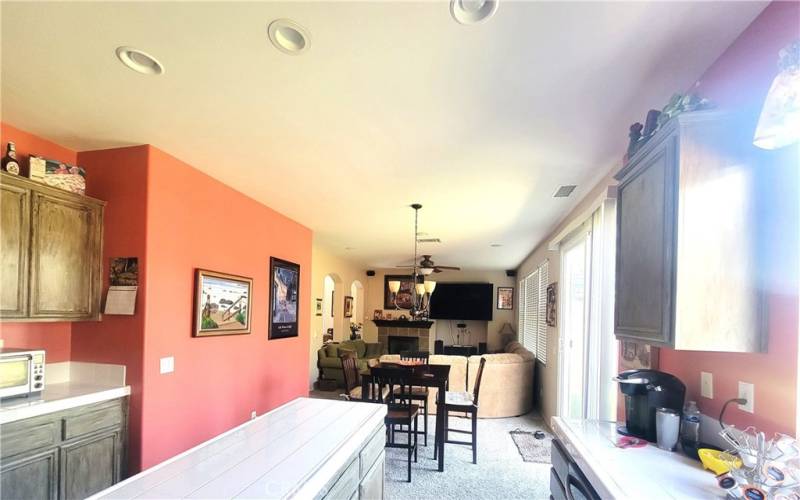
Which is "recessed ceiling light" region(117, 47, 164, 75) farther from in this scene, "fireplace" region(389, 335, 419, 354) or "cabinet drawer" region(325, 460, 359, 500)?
"fireplace" region(389, 335, 419, 354)

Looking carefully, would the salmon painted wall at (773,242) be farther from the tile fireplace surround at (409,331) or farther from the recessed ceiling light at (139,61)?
the tile fireplace surround at (409,331)

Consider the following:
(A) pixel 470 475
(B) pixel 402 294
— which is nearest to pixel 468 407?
(A) pixel 470 475

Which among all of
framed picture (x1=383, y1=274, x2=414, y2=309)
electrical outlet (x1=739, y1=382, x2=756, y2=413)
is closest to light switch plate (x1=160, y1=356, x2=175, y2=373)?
electrical outlet (x1=739, y1=382, x2=756, y2=413)

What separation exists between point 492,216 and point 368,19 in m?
3.32

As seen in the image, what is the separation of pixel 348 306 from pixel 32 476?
300 inches

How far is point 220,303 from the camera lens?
11.6 feet

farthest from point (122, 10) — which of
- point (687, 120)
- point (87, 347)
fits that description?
point (87, 347)

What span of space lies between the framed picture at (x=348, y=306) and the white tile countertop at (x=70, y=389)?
673 centimetres

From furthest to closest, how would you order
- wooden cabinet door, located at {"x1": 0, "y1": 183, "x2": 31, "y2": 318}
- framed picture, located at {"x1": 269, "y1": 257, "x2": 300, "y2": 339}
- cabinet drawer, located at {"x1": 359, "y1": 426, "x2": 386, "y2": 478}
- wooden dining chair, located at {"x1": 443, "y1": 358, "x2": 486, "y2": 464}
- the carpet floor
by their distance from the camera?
framed picture, located at {"x1": 269, "y1": 257, "x2": 300, "y2": 339}
wooden dining chair, located at {"x1": 443, "y1": 358, "x2": 486, "y2": 464}
the carpet floor
wooden cabinet door, located at {"x1": 0, "y1": 183, "x2": 31, "y2": 318}
cabinet drawer, located at {"x1": 359, "y1": 426, "x2": 386, "y2": 478}

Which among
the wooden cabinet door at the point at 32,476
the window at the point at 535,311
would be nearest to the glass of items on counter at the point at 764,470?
the wooden cabinet door at the point at 32,476

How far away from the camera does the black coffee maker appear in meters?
1.79

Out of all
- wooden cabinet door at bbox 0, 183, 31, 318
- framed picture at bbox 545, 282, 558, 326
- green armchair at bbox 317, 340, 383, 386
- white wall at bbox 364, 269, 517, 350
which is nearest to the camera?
wooden cabinet door at bbox 0, 183, 31, 318

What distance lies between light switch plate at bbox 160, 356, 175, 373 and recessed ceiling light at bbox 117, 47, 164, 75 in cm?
196

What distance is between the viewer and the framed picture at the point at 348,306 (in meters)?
9.56
